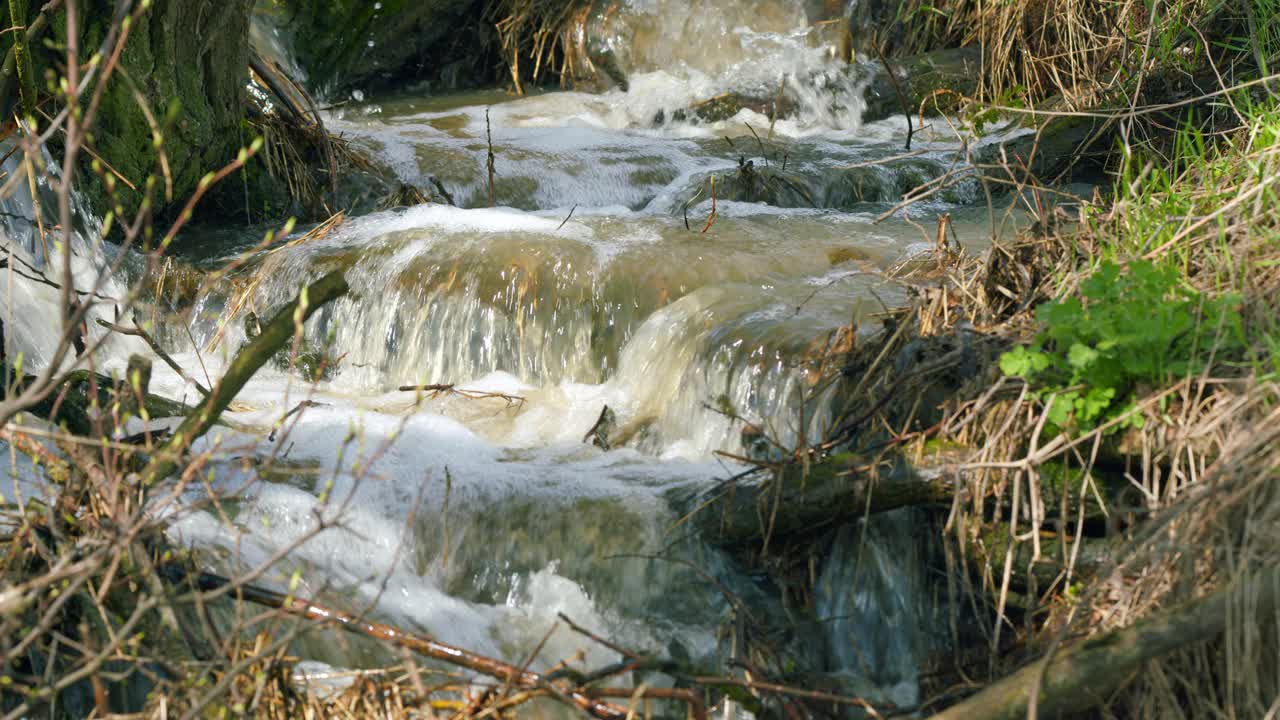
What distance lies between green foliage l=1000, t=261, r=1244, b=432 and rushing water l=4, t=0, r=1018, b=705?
0.53m

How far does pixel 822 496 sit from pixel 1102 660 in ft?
2.87

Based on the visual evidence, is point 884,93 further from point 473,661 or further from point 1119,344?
point 473,661

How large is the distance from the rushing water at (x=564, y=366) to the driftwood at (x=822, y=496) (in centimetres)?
13

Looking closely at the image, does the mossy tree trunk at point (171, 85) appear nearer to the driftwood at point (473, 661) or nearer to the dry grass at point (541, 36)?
the driftwood at point (473, 661)

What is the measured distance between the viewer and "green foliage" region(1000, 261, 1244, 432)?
2.82m

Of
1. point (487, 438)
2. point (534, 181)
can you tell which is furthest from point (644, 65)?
point (487, 438)

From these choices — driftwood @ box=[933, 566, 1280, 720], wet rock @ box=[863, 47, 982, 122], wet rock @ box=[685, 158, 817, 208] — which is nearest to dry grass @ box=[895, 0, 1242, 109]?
wet rock @ box=[863, 47, 982, 122]

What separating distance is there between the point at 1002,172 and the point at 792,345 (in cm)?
396

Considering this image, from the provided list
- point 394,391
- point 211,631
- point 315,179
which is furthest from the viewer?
point 315,179

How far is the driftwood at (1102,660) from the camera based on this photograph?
89.7 inches

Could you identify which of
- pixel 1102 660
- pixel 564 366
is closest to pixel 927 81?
pixel 564 366

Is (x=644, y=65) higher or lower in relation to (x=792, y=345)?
higher

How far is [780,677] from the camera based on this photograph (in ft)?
9.52

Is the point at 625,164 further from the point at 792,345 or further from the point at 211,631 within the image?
the point at 211,631
